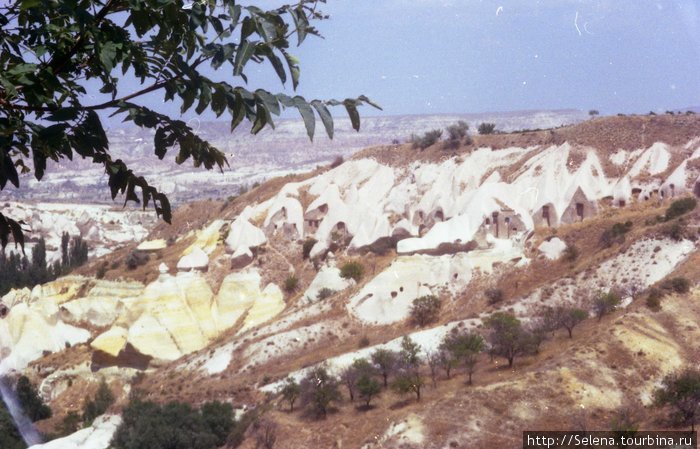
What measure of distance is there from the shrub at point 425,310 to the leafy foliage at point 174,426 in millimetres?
8982

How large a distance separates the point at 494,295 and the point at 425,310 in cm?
270

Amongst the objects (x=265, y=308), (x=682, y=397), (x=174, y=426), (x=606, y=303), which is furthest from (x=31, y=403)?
(x=682, y=397)

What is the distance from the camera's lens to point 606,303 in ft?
77.0

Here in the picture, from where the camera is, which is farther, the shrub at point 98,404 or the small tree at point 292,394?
the shrub at point 98,404

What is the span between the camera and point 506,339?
822 inches

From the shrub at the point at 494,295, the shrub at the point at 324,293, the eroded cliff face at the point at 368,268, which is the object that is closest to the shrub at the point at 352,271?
the eroded cliff face at the point at 368,268

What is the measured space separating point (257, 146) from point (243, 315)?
274 ft

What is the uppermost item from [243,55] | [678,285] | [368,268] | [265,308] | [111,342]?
[243,55]

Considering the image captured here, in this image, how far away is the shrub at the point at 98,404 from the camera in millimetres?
26559

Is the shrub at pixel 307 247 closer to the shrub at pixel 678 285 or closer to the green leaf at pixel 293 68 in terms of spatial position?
the shrub at pixel 678 285

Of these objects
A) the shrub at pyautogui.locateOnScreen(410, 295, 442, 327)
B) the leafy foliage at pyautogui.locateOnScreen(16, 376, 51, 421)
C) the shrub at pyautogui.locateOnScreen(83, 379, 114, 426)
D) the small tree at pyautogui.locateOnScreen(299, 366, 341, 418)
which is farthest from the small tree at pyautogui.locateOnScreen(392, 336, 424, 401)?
the leafy foliage at pyautogui.locateOnScreen(16, 376, 51, 421)

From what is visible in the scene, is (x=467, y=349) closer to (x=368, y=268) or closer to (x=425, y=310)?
(x=425, y=310)

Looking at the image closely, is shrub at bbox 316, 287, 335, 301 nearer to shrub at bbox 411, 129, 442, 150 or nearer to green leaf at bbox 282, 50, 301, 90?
shrub at bbox 411, 129, 442, 150

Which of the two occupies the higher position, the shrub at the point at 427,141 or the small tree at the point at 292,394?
the shrub at the point at 427,141
